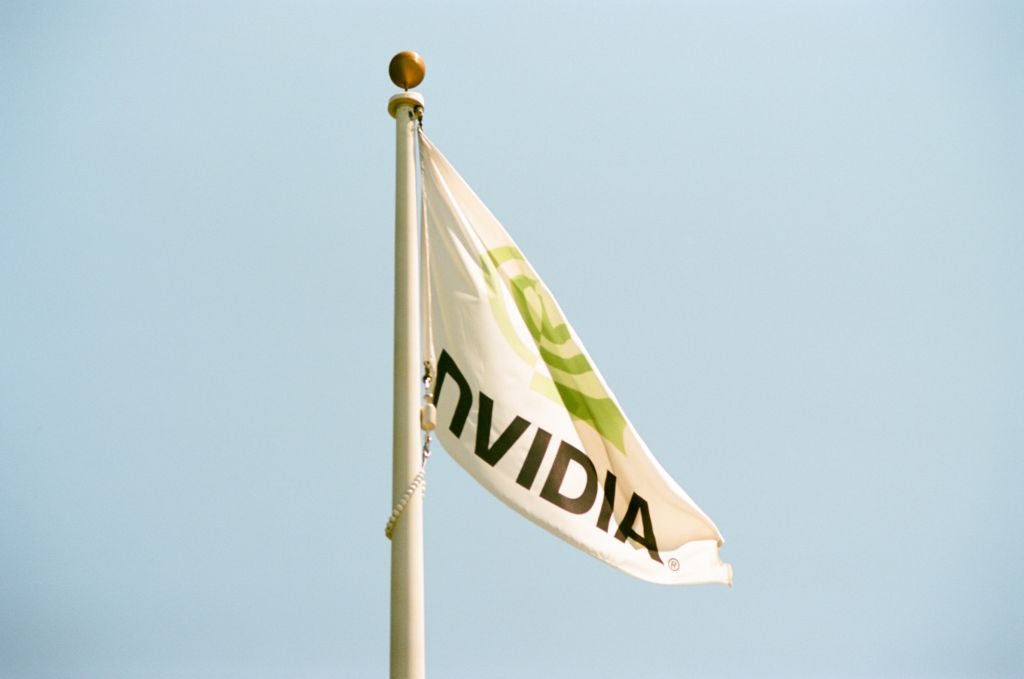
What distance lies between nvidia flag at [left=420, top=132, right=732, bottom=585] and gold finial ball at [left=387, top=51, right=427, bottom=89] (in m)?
0.37

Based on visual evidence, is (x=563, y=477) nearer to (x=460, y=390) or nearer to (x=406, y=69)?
(x=460, y=390)

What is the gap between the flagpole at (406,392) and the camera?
369cm

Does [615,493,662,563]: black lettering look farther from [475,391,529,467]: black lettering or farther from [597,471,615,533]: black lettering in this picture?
[475,391,529,467]: black lettering

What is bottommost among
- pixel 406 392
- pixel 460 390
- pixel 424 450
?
pixel 424 450

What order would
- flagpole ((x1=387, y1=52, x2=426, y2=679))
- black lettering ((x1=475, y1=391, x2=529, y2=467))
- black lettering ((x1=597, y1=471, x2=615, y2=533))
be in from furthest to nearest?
black lettering ((x1=597, y1=471, x2=615, y2=533)), black lettering ((x1=475, y1=391, x2=529, y2=467)), flagpole ((x1=387, y1=52, x2=426, y2=679))

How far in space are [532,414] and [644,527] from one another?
98 centimetres

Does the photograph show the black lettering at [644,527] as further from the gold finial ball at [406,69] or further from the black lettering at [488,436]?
the gold finial ball at [406,69]

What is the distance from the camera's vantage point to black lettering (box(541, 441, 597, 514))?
4348 millimetres

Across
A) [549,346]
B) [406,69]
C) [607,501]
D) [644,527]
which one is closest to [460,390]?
[549,346]

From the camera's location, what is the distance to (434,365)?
4.44 m

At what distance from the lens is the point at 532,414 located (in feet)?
14.8

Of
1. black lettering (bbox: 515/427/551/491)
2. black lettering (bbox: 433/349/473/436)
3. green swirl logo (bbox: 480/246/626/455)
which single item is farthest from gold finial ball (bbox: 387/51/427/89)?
black lettering (bbox: 515/427/551/491)

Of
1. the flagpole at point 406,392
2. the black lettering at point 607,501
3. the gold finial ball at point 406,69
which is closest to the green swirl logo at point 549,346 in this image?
the black lettering at point 607,501

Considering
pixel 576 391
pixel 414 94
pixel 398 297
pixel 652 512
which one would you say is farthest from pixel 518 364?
pixel 414 94
